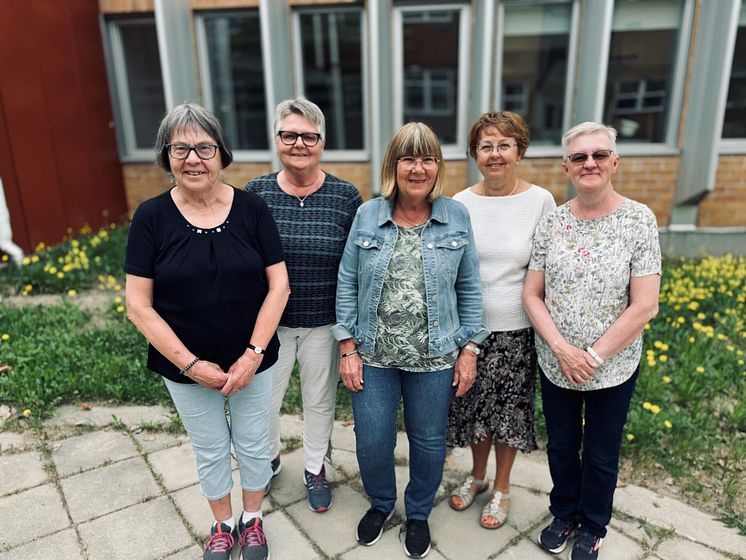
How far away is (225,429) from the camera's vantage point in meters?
2.27

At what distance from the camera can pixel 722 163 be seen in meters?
6.52

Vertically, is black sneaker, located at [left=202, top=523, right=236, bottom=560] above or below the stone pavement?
above

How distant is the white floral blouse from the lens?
2.03 meters

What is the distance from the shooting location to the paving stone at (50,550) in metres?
2.33

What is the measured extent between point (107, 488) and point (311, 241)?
5.82 feet

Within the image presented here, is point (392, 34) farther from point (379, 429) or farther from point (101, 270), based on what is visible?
point (379, 429)

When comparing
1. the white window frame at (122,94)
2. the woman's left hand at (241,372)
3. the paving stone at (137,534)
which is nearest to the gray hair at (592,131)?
the woman's left hand at (241,372)

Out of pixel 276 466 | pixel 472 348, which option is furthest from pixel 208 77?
pixel 472 348

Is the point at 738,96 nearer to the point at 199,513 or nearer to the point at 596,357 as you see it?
the point at 596,357

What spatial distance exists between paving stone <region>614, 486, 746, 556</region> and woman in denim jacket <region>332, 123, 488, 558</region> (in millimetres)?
1136

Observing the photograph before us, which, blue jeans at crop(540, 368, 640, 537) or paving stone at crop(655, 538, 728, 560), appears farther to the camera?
paving stone at crop(655, 538, 728, 560)

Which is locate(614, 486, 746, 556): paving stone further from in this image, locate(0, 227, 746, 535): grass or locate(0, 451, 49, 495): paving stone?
locate(0, 451, 49, 495): paving stone

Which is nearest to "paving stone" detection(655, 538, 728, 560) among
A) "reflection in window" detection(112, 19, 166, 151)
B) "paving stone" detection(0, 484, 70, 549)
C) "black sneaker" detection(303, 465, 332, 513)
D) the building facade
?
"black sneaker" detection(303, 465, 332, 513)

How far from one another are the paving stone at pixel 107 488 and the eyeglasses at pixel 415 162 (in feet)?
6.99
